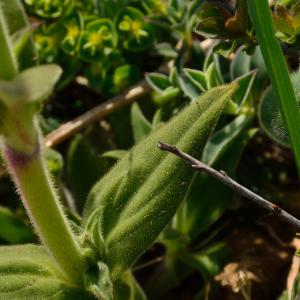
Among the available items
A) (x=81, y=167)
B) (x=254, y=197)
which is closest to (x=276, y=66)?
(x=254, y=197)

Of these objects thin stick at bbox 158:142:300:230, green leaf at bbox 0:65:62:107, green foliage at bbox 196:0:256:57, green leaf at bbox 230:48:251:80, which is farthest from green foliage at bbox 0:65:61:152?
green leaf at bbox 230:48:251:80

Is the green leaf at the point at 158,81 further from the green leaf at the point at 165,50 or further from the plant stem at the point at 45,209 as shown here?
the plant stem at the point at 45,209

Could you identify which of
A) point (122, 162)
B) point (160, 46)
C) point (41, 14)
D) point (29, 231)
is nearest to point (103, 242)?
point (122, 162)

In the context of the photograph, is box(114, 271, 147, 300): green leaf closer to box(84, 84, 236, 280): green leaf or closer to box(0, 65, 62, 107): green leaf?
box(84, 84, 236, 280): green leaf

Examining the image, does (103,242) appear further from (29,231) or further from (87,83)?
(87,83)

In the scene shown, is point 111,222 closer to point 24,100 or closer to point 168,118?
point 168,118

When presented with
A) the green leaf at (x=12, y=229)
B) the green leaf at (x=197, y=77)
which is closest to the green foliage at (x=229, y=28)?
the green leaf at (x=197, y=77)
